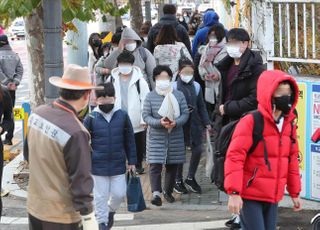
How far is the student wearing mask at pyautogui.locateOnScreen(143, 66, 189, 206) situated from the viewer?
27.6 feet

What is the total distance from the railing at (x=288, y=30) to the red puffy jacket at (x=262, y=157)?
10.8 feet

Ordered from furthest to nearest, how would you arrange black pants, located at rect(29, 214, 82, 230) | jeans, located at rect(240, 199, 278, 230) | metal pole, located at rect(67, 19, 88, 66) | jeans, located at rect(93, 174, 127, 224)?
1. metal pole, located at rect(67, 19, 88, 66)
2. jeans, located at rect(93, 174, 127, 224)
3. jeans, located at rect(240, 199, 278, 230)
4. black pants, located at rect(29, 214, 82, 230)

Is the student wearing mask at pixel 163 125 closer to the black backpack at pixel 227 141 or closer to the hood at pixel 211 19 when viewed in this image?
the black backpack at pixel 227 141

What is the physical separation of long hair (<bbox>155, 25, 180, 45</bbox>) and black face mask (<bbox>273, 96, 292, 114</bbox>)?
5.46 meters

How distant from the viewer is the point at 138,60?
33.6 ft

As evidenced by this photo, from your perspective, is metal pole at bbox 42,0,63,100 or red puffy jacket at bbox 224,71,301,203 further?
metal pole at bbox 42,0,63,100

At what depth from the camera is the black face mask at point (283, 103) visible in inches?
210

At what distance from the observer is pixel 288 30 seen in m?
8.76

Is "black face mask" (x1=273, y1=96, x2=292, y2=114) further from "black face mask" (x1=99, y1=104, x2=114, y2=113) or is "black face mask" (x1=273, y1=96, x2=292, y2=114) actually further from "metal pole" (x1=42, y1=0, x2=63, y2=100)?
"metal pole" (x1=42, y1=0, x2=63, y2=100)

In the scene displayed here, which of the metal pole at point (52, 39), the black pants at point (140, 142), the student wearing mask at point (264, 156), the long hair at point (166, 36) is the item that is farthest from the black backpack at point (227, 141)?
the long hair at point (166, 36)

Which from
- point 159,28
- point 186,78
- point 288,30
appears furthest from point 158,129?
point 159,28

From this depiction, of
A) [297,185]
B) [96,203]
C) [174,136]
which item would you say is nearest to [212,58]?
[174,136]

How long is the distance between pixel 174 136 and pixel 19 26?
49.0 metres

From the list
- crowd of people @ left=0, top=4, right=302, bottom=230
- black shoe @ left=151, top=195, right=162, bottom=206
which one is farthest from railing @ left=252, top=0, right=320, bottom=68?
black shoe @ left=151, top=195, right=162, bottom=206
